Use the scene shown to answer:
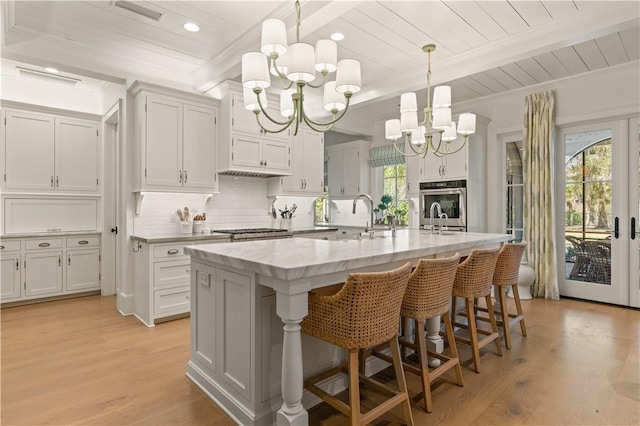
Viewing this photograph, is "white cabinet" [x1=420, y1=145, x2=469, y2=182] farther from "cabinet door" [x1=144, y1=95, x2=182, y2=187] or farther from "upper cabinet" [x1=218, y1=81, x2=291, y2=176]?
"cabinet door" [x1=144, y1=95, x2=182, y2=187]

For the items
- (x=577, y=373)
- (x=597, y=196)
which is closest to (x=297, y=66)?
(x=577, y=373)

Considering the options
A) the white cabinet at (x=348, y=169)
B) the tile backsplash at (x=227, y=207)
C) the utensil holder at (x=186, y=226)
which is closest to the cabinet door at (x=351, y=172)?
the white cabinet at (x=348, y=169)

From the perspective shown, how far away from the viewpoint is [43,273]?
4.52 metres

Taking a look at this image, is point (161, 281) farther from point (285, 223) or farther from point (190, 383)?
point (285, 223)

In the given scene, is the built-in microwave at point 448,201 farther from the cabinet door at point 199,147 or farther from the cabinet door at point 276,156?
the cabinet door at point 199,147

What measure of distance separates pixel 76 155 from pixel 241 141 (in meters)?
2.39

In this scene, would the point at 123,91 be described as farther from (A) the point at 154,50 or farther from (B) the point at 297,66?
(B) the point at 297,66

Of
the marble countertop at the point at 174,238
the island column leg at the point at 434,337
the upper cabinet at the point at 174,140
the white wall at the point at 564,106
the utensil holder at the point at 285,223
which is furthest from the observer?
the utensil holder at the point at 285,223

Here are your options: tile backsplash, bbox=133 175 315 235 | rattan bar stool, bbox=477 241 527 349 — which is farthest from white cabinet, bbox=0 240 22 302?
rattan bar stool, bbox=477 241 527 349

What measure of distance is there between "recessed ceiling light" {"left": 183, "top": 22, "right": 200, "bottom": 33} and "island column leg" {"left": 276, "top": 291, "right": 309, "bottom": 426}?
282 centimetres

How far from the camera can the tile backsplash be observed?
425cm

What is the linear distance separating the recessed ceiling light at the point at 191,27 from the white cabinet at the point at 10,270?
131 inches

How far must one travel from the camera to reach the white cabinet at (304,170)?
5191 millimetres

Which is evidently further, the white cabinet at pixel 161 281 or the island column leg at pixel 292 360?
the white cabinet at pixel 161 281
